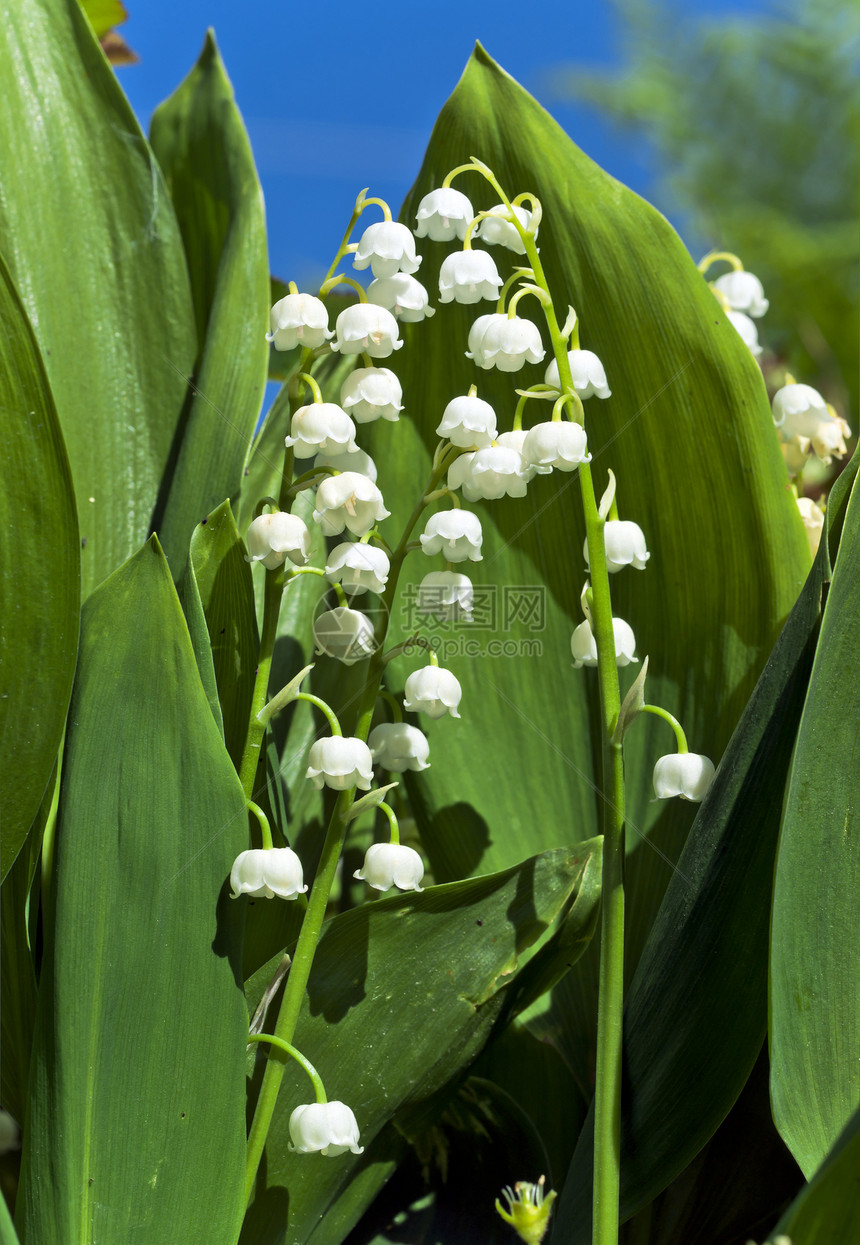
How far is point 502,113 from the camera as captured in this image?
61cm

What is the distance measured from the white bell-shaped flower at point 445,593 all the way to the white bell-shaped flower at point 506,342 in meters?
0.11

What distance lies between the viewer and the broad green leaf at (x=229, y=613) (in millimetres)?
537

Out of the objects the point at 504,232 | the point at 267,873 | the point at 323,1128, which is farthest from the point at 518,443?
the point at 323,1128

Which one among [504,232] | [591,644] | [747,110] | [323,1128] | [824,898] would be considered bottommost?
[323,1128]

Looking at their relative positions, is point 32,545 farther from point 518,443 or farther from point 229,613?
point 518,443

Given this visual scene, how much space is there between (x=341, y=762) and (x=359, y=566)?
3.8 inches

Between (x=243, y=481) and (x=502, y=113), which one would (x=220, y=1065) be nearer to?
(x=243, y=481)

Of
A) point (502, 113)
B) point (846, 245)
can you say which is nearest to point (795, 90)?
point (846, 245)

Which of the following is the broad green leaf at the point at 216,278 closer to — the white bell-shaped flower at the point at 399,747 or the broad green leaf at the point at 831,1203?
the white bell-shaped flower at the point at 399,747

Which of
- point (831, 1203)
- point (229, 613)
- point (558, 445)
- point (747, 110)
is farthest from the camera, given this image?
point (747, 110)

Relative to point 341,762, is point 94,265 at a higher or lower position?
higher

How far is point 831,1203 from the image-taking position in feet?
1.18

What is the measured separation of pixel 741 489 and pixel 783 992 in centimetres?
30

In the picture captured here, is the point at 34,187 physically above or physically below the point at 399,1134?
above
